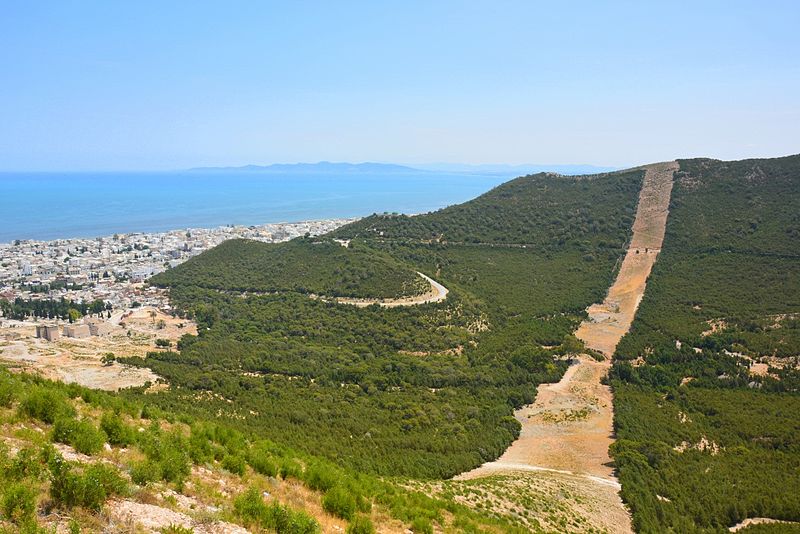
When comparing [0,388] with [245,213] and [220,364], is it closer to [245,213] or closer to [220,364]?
[220,364]

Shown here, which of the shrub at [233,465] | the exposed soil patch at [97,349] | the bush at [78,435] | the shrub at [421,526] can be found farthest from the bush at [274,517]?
the exposed soil patch at [97,349]

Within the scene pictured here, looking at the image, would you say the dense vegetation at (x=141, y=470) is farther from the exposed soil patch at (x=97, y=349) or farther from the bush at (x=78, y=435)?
the exposed soil patch at (x=97, y=349)

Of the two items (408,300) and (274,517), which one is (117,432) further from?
A: (408,300)

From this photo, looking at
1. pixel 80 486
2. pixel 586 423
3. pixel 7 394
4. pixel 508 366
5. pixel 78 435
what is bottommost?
pixel 586 423

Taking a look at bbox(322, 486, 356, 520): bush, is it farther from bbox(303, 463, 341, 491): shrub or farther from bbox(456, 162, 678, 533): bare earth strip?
bbox(456, 162, 678, 533): bare earth strip

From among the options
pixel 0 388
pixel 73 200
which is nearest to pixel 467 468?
pixel 0 388

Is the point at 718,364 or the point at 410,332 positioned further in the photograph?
the point at 410,332

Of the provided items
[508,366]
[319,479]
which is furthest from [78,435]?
[508,366]
